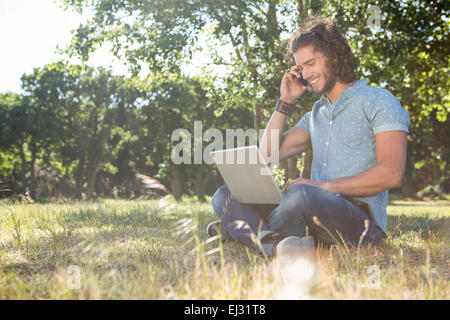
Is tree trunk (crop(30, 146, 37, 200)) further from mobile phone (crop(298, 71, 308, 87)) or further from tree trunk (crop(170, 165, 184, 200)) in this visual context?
mobile phone (crop(298, 71, 308, 87))

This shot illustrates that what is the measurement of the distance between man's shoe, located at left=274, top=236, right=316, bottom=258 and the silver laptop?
1.64ft

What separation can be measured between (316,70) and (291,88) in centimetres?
56

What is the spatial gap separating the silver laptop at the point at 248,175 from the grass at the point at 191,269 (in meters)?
0.48

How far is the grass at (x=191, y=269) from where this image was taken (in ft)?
6.75

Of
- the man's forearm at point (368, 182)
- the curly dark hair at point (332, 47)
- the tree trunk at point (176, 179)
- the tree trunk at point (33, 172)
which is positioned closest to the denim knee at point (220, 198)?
the man's forearm at point (368, 182)

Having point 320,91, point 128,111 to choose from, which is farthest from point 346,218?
point 128,111

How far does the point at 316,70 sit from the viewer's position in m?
3.57

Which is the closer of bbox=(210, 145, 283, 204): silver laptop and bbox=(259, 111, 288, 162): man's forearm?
bbox=(210, 145, 283, 204): silver laptop

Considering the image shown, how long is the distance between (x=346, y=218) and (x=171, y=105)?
82.1 ft

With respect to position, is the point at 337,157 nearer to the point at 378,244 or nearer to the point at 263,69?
the point at 378,244

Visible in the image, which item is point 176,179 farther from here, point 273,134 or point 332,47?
point 332,47

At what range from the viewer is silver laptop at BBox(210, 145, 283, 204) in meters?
2.96

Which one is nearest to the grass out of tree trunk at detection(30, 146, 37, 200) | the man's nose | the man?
the man

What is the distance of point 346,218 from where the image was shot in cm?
287
